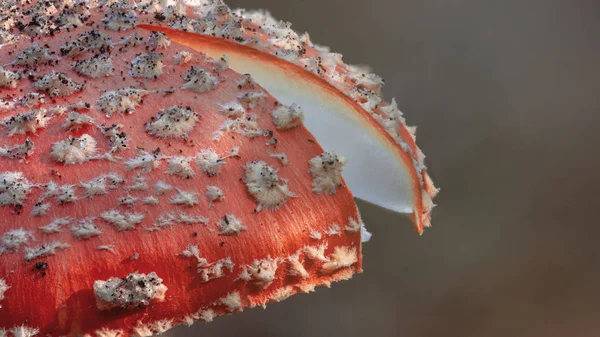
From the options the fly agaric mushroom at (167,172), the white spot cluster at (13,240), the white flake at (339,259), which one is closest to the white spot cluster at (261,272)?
the fly agaric mushroom at (167,172)

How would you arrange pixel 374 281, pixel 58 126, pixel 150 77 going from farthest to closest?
1. pixel 374 281
2. pixel 150 77
3. pixel 58 126

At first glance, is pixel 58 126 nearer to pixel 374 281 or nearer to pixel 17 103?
pixel 17 103

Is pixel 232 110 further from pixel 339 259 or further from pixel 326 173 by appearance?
pixel 339 259

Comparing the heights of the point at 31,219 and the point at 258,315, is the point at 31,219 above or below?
above

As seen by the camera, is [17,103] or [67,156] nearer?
[67,156]

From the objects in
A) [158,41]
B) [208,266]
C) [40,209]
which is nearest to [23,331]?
[40,209]

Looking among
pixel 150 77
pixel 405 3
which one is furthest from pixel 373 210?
pixel 405 3
